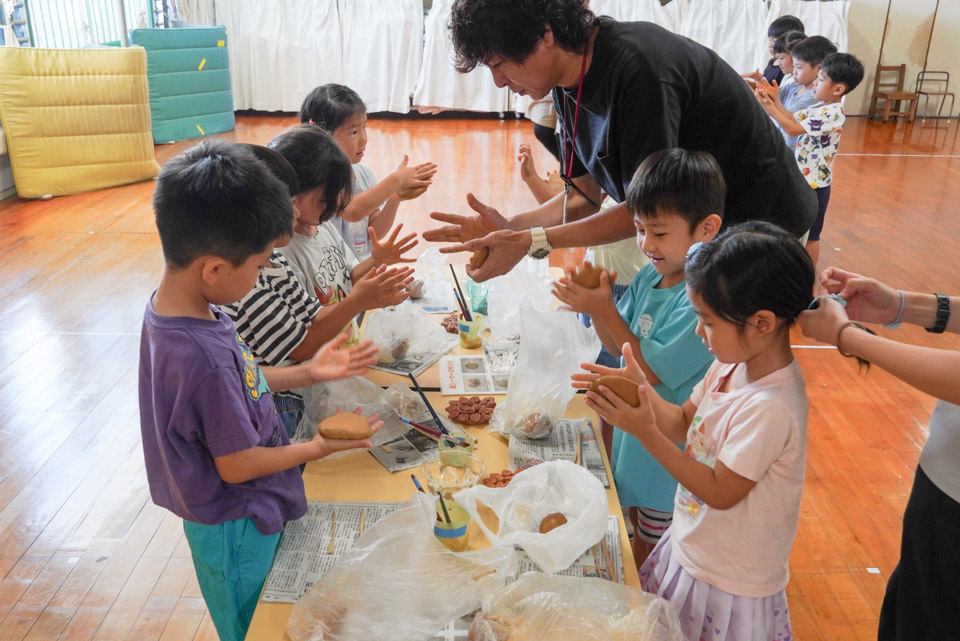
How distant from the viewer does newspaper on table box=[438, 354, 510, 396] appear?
2076 millimetres

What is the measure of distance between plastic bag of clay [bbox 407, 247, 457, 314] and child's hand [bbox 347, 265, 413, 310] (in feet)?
2.10

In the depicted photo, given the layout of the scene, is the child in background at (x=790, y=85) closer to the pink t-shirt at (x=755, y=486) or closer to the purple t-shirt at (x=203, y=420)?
the pink t-shirt at (x=755, y=486)

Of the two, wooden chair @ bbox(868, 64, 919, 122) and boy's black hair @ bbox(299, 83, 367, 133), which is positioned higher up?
boy's black hair @ bbox(299, 83, 367, 133)

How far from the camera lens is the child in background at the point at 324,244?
6.22 ft

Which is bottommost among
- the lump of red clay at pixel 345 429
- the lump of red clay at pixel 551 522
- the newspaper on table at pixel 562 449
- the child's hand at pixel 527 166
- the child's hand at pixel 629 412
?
the newspaper on table at pixel 562 449

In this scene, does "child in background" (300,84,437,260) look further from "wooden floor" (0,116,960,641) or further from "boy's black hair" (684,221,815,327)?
"boy's black hair" (684,221,815,327)

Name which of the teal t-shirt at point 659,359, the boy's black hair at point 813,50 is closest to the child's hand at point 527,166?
the teal t-shirt at point 659,359

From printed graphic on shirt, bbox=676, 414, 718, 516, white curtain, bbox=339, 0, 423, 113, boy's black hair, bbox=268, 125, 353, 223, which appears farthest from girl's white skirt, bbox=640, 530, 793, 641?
white curtain, bbox=339, 0, 423, 113

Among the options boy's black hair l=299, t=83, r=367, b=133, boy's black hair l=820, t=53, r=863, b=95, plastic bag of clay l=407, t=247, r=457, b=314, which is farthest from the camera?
boy's black hair l=820, t=53, r=863, b=95

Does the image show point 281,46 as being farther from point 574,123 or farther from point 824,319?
point 824,319

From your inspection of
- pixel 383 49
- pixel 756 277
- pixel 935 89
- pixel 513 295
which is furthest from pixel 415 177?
pixel 935 89

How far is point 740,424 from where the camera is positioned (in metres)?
1.36

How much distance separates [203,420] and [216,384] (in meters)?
0.07

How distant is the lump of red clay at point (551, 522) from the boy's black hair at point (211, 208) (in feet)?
2.48
